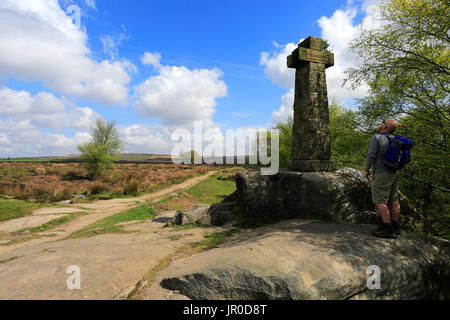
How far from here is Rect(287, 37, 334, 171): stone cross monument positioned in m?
6.96

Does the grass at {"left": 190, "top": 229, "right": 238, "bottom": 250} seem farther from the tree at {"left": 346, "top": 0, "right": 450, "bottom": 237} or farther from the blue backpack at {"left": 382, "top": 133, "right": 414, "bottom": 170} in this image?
the tree at {"left": 346, "top": 0, "right": 450, "bottom": 237}

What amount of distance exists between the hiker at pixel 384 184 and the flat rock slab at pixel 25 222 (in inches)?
514

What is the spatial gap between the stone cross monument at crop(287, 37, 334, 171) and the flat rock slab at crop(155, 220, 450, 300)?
3187 mm

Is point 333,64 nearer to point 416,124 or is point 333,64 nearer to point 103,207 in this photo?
point 416,124

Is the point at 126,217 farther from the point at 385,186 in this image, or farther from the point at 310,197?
the point at 385,186

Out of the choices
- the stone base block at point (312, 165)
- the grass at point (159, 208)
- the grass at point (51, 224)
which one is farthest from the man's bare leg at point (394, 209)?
the grass at point (51, 224)

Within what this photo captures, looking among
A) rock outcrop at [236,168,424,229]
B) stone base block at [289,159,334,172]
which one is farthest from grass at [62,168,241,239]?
stone base block at [289,159,334,172]

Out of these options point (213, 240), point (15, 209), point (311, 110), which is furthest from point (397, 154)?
point (15, 209)

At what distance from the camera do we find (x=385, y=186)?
13.2 ft

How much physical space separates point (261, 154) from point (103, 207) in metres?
22.5

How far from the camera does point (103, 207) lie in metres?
14.5

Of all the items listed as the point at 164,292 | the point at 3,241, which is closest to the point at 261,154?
the point at 3,241

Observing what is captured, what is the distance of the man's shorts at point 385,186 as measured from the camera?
13.2 feet

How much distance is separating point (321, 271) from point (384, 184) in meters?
2.19
